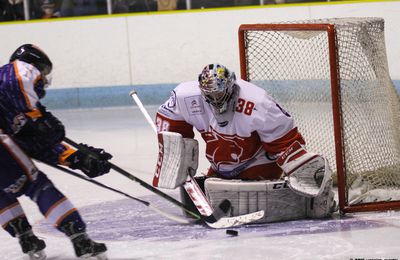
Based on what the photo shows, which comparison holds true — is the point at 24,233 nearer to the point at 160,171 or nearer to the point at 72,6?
the point at 160,171

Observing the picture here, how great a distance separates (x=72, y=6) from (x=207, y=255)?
17.3 feet

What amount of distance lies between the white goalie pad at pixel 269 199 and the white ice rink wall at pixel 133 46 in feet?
12.7

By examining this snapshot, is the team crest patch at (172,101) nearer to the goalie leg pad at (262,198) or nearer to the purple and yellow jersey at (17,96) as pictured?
the goalie leg pad at (262,198)

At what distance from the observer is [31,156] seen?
12.1ft

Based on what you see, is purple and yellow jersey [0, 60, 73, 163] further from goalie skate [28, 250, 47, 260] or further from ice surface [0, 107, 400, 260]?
ice surface [0, 107, 400, 260]

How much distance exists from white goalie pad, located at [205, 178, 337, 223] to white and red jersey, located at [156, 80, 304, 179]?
11 centimetres

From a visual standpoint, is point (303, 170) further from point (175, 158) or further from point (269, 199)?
point (175, 158)

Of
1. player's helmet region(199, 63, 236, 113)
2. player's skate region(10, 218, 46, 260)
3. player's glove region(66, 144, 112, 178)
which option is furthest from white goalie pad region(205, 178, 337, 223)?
player's skate region(10, 218, 46, 260)

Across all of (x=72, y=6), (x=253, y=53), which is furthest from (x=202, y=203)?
(x=72, y=6)

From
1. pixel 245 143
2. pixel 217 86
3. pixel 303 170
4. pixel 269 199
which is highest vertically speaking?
pixel 217 86

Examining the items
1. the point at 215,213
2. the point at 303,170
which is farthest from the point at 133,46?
the point at 303,170

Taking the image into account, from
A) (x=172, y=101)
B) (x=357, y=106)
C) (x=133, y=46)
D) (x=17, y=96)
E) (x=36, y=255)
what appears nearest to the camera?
(x=17, y=96)

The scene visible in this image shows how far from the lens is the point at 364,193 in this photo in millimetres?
4469

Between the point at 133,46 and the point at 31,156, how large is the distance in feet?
15.7
